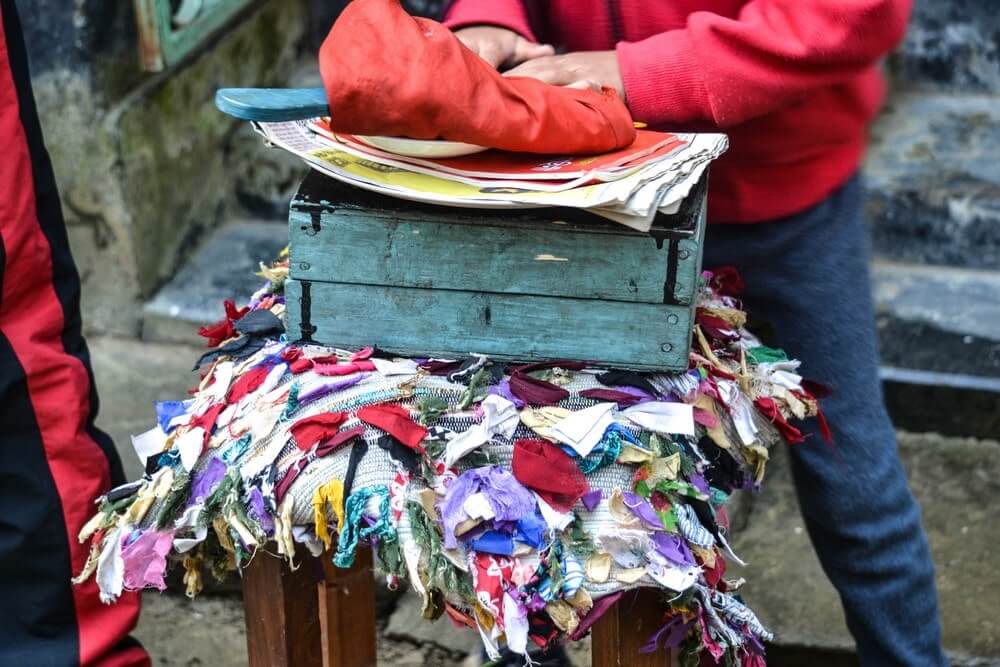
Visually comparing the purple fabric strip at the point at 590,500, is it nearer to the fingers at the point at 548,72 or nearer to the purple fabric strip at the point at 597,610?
the purple fabric strip at the point at 597,610

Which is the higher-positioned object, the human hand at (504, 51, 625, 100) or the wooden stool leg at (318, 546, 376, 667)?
the human hand at (504, 51, 625, 100)

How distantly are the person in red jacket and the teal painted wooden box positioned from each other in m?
0.15

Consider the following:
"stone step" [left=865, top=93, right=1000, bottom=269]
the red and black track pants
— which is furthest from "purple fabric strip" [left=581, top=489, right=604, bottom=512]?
"stone step" [left=865, top=93, right=1000, bottom=269]

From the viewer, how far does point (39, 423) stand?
1546 millimetres

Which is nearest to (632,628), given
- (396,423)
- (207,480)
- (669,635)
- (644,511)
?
(669,635)

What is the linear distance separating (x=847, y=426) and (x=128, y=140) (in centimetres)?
164

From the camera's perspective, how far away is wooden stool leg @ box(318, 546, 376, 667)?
1496 millimetres

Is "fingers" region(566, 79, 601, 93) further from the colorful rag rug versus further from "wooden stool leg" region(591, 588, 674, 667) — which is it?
"wooden stool leg" region(591, 588, 674, 667)

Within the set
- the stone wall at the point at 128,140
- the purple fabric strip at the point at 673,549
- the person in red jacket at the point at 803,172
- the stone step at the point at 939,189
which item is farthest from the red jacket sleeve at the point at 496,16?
the stone step at the point at 939,189

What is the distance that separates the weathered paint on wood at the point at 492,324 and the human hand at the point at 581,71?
0.26m

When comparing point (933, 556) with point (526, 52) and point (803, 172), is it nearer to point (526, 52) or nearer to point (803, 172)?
point (803, 172)

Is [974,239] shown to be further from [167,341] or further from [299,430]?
[299,430]

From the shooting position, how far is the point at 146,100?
103 inches

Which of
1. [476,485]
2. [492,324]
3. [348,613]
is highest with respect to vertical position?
[492,324]
